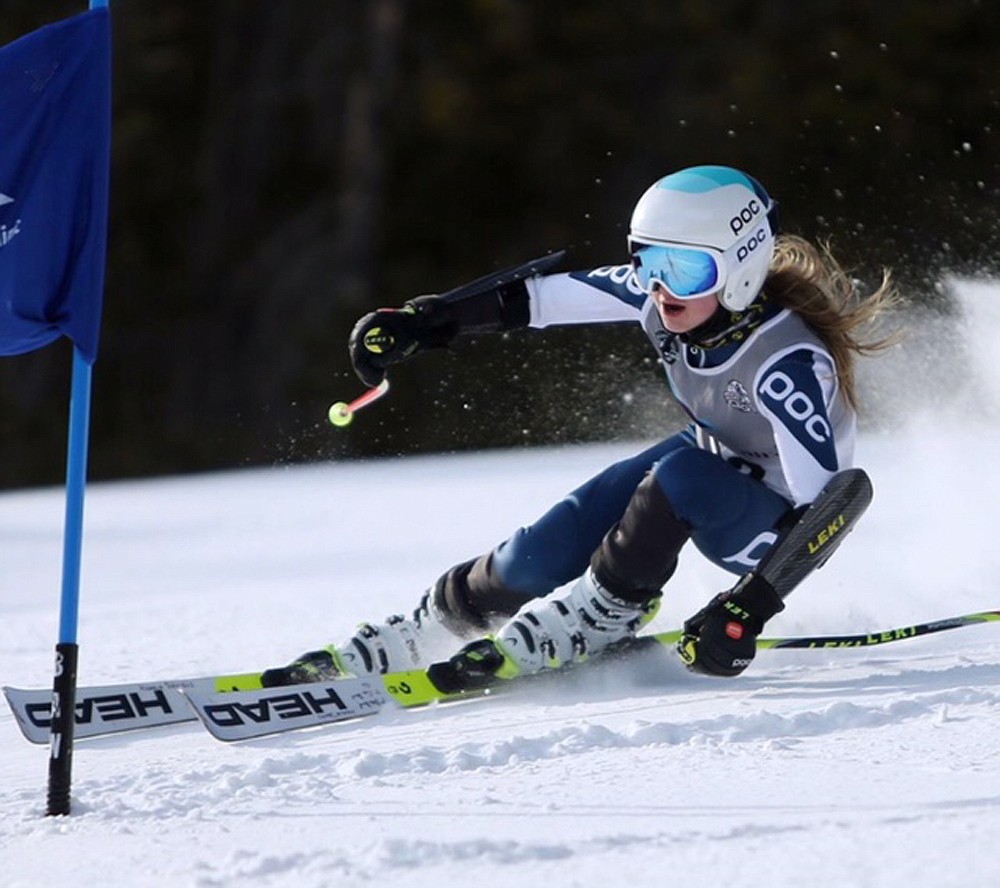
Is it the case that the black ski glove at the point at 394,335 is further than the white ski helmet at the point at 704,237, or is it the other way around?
the black ski glove at the point at 394,335

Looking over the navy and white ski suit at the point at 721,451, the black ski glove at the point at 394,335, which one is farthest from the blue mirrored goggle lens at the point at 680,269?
the black ski glove at the point at 394,335

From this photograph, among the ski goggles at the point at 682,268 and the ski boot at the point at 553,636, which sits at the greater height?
the ski goggles at the point at 682,268

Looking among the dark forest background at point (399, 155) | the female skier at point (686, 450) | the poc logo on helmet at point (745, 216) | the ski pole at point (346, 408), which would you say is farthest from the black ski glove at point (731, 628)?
the dark forest background at point (399, 155)

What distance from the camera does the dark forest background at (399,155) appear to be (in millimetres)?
16500

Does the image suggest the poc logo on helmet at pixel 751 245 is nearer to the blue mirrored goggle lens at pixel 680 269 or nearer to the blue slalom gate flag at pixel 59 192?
the blue mirrored goggle lens at pixel 680 269

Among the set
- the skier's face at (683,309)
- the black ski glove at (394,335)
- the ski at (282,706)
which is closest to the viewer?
the ski at (282,706)

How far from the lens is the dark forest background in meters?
16.5

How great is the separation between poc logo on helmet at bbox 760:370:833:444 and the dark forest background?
11115mm

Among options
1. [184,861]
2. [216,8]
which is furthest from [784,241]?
[216,8]

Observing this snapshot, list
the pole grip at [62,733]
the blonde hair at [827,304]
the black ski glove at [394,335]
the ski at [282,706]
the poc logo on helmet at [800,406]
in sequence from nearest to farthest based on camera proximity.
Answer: the pole grip at [62,733], the ski at [282,706], the poc logo on helmet at [800,406], the blonde hair at [827,304], the black ski glove at [394,335]

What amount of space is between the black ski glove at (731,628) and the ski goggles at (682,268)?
63cm

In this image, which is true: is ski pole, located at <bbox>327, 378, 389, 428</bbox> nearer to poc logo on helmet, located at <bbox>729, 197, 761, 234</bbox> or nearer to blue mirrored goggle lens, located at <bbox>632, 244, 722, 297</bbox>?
blue mirrored goggle lens, located at <bbox>632, 244, 722, 297</bbox>

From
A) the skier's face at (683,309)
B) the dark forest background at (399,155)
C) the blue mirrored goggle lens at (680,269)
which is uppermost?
the dark forest background at (399,155)

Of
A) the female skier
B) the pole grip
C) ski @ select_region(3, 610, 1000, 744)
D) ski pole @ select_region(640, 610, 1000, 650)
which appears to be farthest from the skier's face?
the pole grip
